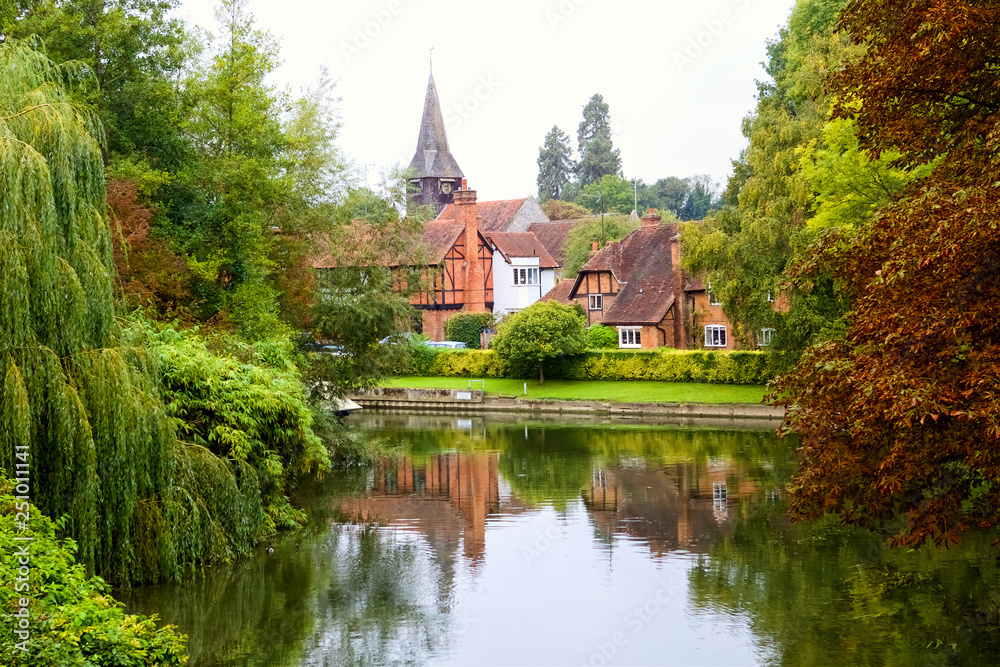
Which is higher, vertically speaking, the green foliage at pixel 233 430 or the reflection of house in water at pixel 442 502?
the green foliage at pixel 233 430

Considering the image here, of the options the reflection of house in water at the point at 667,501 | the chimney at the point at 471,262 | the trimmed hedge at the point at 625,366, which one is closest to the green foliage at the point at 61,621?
the reflection of house in water at the point at 667,501

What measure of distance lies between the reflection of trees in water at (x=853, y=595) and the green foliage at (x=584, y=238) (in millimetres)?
55992

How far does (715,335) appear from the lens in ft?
180

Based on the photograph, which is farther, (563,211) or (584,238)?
(563,211)

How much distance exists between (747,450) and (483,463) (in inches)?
348

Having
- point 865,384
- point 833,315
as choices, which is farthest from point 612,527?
point 833,315

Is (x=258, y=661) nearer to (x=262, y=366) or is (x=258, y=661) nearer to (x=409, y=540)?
(x=409, y=540)

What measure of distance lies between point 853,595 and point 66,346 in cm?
1257

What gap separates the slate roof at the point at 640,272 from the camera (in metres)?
56.8

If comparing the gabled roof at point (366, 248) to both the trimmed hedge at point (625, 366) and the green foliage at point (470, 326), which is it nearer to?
the trimmed hedge at point (625, 366)

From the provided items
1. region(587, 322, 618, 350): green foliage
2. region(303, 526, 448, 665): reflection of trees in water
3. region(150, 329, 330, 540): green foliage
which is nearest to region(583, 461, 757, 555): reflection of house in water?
region(303, 526, 448, 665): reflection of trees in water

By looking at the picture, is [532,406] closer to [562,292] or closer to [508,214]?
[562,292]

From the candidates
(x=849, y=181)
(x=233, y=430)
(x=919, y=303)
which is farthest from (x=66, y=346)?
(x=849, y=181)

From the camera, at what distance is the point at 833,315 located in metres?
37.7
